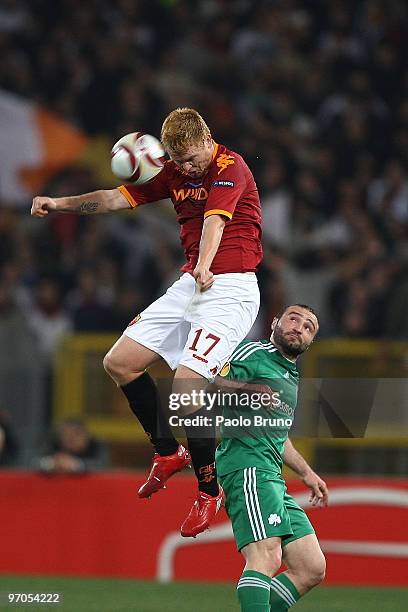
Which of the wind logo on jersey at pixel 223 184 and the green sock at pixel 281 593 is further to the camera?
the green sock at pixel 281 593

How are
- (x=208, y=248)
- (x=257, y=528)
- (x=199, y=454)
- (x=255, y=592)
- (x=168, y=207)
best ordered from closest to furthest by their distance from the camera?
(x=208, y=248), (x=255, y=592), (x=257, y=528), (x=199, y=454), (x=168, y=207)

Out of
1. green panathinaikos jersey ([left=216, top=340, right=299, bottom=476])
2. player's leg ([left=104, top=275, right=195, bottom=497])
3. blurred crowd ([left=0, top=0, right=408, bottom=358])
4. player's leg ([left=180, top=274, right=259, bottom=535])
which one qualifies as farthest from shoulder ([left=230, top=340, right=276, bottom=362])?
blurred crowd ([left=0, top=0, right=408, bottom=358])

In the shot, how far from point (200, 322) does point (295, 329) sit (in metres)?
0.53

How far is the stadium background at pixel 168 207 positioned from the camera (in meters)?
10.9

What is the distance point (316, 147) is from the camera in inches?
512

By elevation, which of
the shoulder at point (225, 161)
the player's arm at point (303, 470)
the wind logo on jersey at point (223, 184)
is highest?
the shoulder at point (225, 161)

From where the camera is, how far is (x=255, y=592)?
6.59 meters

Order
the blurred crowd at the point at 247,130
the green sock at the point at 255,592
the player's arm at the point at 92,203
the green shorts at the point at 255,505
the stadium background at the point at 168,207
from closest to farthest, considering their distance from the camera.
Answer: the green sock at the point at 255,592 < the green shorts at the point at 255,505 < the player's arm at the point at 92,203 < the stadium background at the point at 168,207 < the blurred crowd at the point at 247,130

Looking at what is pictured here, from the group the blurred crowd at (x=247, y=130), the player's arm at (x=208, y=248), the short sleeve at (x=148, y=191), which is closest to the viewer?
the player's arm at (x=208, y=248)

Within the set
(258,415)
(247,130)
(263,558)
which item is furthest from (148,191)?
(247,130)

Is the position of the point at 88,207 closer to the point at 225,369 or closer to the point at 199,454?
the point at 225,369

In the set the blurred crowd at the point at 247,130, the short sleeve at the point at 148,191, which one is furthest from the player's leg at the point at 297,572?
the blurred crowd at the point at 247,130

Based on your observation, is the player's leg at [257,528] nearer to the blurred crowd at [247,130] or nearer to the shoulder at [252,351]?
the shoulder at [252,351]

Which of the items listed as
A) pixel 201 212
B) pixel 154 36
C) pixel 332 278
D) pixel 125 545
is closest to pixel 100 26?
pixel 154 36
